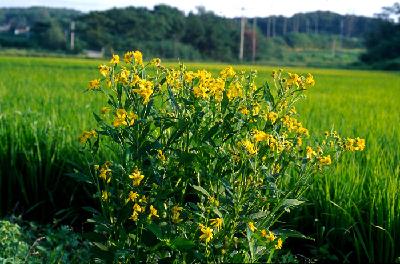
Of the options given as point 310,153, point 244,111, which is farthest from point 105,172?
point 310,153

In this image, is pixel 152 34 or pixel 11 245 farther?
pixel 152 34

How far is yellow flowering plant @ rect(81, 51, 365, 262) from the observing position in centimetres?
173

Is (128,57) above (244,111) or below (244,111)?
above

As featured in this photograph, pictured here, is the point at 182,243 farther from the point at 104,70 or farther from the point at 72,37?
the point at 72,37

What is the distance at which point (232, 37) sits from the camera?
190ft

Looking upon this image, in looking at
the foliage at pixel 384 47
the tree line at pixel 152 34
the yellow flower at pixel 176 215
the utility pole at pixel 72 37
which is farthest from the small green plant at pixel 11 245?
the utility pole at pixel 72 37

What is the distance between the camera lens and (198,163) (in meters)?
1.76

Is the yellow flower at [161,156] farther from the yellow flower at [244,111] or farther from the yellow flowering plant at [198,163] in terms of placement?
the yellow flower at [244,111]

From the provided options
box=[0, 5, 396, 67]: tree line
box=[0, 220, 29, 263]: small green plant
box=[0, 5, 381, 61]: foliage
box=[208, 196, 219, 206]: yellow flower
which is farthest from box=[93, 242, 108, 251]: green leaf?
box=[0, 5, 396, 67]: tree line

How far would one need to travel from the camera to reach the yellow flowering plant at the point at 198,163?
173 centimetres

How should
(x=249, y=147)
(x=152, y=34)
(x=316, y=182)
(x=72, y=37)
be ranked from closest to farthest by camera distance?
(x=249, y=147), (x=316, y=182), (x=72, y=37), (x=152, y=34)

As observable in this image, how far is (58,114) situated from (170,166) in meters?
3.14

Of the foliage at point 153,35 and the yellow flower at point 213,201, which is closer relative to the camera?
the yellow flower at point 213,201

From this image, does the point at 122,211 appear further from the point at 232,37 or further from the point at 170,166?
the point at 232,37
